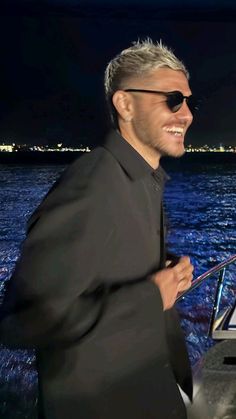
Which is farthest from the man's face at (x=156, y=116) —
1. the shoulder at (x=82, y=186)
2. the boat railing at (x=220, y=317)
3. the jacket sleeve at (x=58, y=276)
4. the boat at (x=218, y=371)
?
the boat railing at (x=220, y=317)

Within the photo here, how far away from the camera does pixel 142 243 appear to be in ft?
4.40

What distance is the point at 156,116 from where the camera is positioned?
4.82ft

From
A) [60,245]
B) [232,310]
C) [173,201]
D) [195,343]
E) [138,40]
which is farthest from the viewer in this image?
[173,201]

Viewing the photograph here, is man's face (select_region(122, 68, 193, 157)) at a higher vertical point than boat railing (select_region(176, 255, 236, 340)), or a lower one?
higher

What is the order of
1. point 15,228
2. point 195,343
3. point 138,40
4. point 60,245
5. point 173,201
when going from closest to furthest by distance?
point 60,245
point 138,40
point 195,343
point 15,228
point 173,201

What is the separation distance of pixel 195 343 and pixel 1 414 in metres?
3.96

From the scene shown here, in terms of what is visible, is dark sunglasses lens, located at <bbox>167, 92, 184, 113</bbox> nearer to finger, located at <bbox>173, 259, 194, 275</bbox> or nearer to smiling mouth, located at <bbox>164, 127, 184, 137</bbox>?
smiling mouth, located at <bbox>164, 127, 184, 137</bbox>

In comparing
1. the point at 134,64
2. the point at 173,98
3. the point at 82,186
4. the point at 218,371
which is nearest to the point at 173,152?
the point at 173,98

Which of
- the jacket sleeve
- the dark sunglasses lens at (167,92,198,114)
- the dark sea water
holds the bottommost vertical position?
the dark sea water

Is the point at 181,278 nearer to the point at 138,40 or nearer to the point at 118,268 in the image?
the point at 118,268

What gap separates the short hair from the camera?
1.44 m

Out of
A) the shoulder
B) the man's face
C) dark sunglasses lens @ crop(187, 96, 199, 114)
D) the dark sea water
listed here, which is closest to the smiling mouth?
→ the man's face

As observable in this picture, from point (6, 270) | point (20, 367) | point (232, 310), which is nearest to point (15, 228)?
point (6, 270)

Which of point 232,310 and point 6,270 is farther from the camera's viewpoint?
point 6,270
